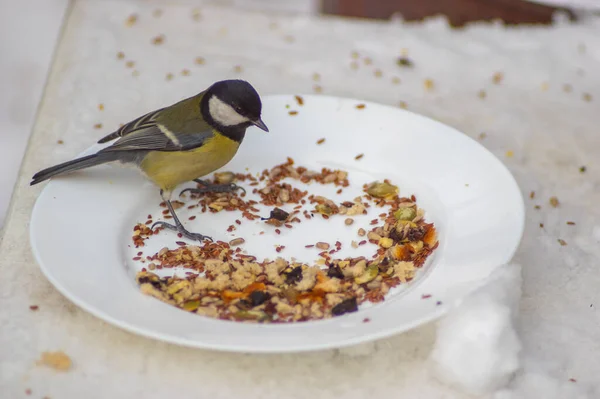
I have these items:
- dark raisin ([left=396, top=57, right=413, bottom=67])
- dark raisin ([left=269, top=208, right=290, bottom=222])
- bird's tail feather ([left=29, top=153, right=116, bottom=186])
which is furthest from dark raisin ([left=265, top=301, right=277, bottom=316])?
dark raisin ([left=396, top=57, right=413, bottom=67])

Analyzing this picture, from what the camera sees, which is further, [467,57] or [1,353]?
[467,57]

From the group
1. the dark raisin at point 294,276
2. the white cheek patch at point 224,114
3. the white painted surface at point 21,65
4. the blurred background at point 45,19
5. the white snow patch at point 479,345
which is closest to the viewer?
the white snow patch at point 479,345

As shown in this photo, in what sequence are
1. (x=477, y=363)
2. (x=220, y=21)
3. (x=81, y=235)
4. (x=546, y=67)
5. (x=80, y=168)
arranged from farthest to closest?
1. (x=220, y=21)
2. (x=546, y=67)
3. (x=80, y=168)
4. (x=81, y=235)
5. (x=477, y=363)

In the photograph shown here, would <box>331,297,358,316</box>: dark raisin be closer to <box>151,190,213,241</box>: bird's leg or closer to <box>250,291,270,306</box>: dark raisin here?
<box>250,291,270,306</box>: dark raisin

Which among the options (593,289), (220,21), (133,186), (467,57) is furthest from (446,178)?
(220,21)

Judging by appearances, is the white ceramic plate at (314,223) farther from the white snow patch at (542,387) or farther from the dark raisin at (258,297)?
the white snow patch at (542,387)

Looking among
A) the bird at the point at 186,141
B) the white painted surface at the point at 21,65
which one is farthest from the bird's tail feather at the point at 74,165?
the white painted surface at the point at 21,65

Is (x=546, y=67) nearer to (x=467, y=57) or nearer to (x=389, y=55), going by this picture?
(x=467, y=57)
